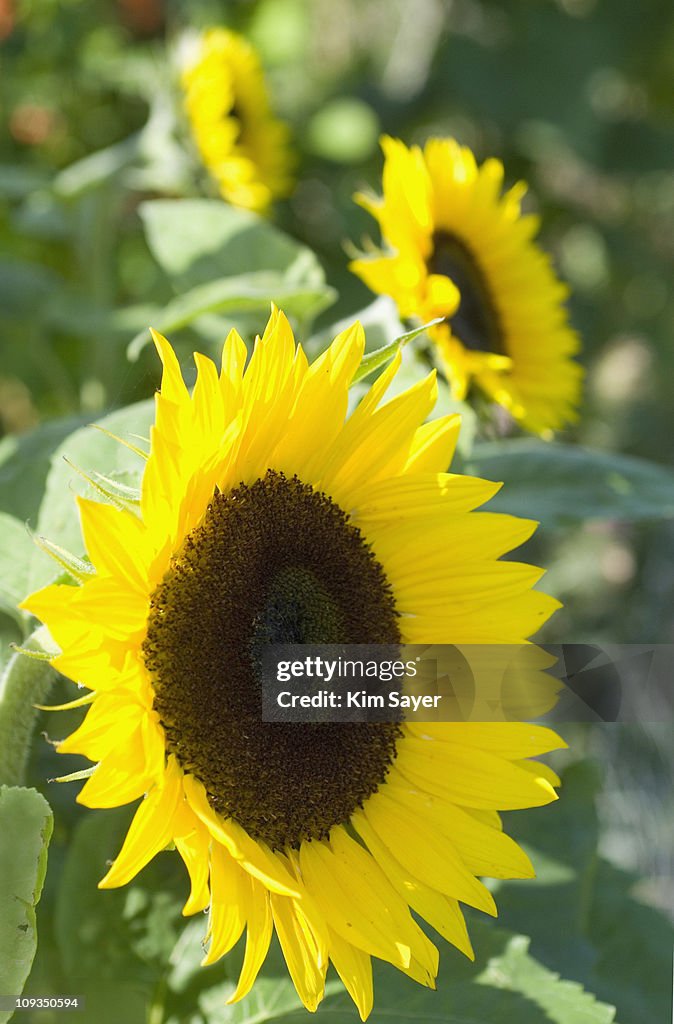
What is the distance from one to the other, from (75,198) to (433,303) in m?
0.43

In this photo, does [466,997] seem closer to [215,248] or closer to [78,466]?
[78,466]

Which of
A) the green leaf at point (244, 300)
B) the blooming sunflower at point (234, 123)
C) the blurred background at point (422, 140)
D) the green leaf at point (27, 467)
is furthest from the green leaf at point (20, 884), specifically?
the blooming sunflower at point (234, 123)

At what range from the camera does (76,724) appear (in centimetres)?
64

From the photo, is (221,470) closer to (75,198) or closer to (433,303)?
(433,303)

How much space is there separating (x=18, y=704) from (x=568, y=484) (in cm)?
45

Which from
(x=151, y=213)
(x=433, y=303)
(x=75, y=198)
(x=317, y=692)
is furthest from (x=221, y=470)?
(x=75, y=198)

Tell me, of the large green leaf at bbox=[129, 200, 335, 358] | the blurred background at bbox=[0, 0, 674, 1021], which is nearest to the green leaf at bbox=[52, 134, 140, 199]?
the blurred background at bbox=[0, 0, 674, 1021]

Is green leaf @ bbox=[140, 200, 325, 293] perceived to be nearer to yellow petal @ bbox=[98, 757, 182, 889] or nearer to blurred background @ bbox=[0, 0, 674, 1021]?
blurred background @ bbox=[0, 0, 674, 1021]

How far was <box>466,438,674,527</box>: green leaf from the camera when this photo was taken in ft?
2.49

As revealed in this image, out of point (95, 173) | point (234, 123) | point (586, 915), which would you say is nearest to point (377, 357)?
point (586, 915)

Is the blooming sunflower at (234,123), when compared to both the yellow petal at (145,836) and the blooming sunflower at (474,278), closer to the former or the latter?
the blooming sunflower at (474,278)

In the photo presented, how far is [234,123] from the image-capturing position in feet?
3.77

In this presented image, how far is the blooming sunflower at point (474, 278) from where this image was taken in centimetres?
66

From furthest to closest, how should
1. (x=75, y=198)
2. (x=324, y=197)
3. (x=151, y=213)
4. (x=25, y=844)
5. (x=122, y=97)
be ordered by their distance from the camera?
(x=324, y=197) → (x=122, y=97) → (x=75, y=198) → (x=151, y=213) → (x=25, y=844)
